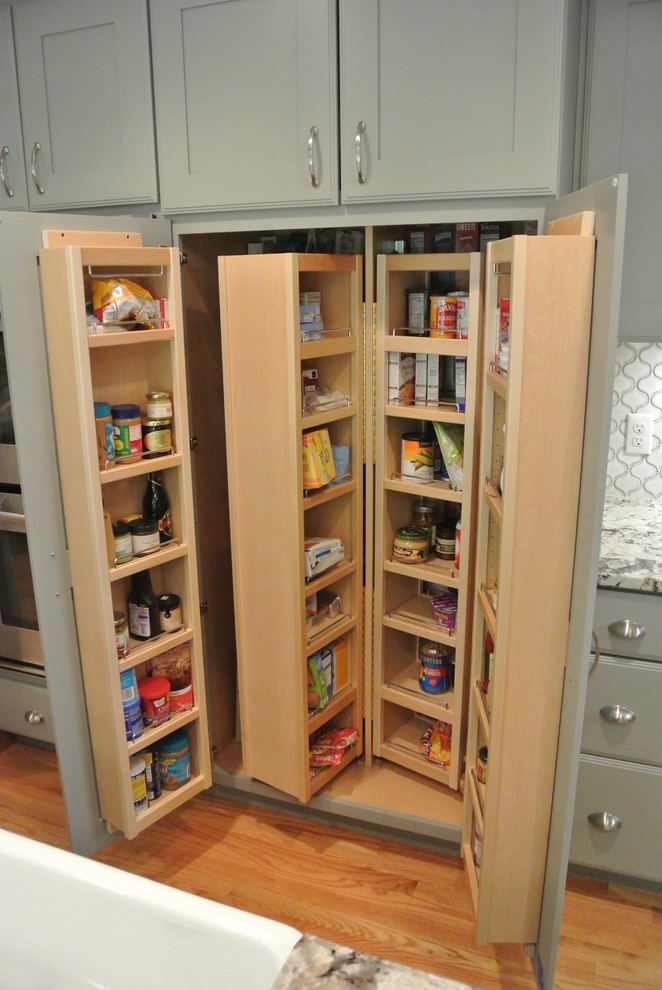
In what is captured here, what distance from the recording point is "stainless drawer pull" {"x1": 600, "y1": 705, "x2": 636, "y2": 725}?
2.06 meters

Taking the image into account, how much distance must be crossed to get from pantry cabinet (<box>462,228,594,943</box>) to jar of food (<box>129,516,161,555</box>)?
81cm

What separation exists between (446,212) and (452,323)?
36 centimetres

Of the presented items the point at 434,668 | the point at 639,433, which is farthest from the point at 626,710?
the point at 639,433

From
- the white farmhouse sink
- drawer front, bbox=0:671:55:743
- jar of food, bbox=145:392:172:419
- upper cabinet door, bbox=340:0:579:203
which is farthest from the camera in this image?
drawer front, bbox=0:671:55:743

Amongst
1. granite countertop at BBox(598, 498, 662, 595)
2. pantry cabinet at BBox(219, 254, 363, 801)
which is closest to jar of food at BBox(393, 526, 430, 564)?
pantry cabinet at BBox(219, 254, 363, 801)

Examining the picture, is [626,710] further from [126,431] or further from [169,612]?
[126,431]

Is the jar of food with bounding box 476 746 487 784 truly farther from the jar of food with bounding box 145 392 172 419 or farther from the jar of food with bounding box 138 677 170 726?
the jar of food with bounding box 145 392 172 419

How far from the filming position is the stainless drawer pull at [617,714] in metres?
2.06

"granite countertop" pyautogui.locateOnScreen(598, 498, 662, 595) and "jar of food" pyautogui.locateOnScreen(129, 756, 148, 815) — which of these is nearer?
"granite countertop" pyautogui.locateOnScreen(598, 498, 662, 595)

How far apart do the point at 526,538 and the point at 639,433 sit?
3.30 feet

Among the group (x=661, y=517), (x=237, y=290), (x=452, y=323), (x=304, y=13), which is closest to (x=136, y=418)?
(x=237, y=290)

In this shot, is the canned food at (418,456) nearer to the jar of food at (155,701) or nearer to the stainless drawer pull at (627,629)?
the stainless drawer pull at (627,629)

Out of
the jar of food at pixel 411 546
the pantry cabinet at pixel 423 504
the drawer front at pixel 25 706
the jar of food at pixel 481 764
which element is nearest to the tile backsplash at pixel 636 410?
the pantry cabinet at pixel 423 504

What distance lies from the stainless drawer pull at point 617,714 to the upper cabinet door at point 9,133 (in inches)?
81.5
